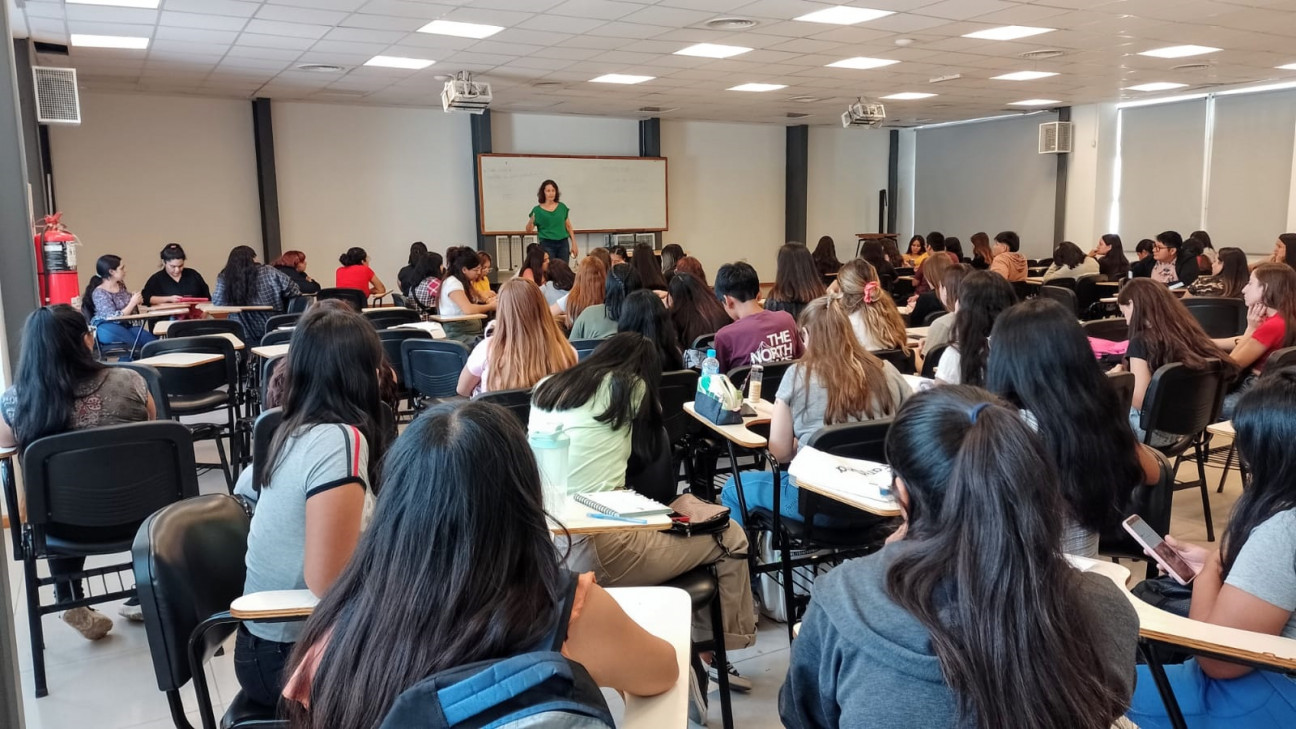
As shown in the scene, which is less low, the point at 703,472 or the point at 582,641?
the point at 582,641

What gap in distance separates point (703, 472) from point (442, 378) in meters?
1.73

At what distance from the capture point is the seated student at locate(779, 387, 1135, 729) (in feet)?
3.57

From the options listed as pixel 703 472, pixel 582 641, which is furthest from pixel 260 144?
pixel 582 641

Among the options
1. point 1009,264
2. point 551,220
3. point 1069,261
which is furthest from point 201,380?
point 1069,261

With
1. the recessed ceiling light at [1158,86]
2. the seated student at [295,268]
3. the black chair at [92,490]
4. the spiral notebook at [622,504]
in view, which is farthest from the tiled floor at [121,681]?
the recessed ceiling light at [1158,86]

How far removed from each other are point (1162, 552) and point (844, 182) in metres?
14.8

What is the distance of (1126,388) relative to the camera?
3666mm

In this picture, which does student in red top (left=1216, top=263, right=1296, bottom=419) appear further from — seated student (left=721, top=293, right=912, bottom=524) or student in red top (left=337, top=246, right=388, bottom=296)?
student in red top (left=337, top=246, right=388, bottom=296)

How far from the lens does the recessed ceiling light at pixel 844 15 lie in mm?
6664

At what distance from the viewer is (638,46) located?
7879 millimetres

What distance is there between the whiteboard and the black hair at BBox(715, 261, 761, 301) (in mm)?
8245

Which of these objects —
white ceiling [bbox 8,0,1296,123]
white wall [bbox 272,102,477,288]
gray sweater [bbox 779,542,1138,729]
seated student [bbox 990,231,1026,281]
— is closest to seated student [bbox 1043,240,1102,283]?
seated student [bbox 990,231,1026,281]

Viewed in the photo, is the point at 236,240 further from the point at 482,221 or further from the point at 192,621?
the point at 192,621

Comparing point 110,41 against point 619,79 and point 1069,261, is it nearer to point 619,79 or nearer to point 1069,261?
point 619,79
